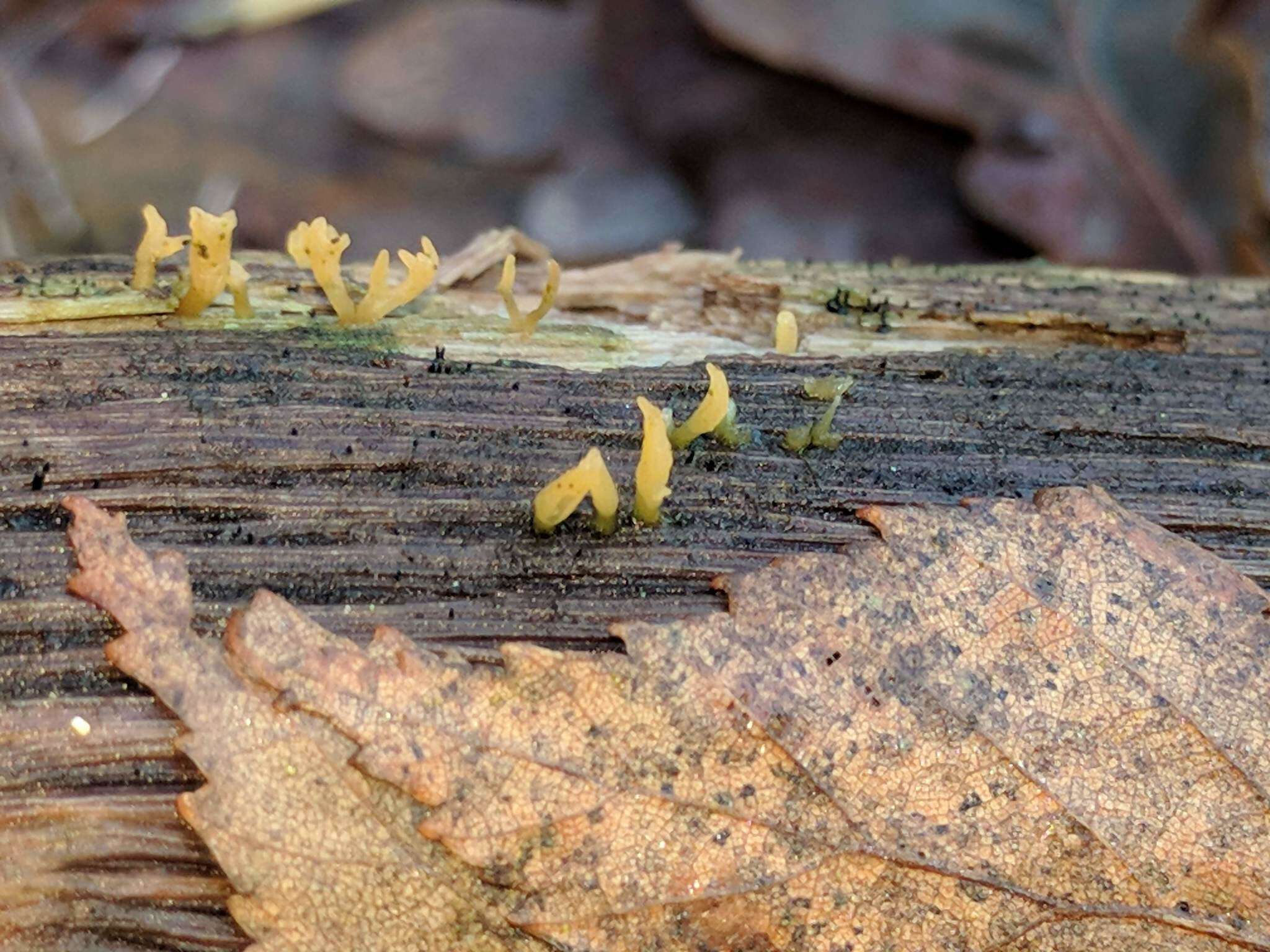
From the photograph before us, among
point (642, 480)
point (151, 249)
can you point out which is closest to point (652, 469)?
point (642, 480)

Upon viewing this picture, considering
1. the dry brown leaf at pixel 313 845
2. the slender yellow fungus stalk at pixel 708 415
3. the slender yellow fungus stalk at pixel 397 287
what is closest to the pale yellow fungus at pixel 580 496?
the slender yellow fungus stalk at pixel 708 415

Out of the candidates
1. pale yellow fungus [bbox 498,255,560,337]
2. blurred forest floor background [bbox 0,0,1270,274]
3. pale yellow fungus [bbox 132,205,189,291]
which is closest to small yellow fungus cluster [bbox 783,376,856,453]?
pale yellow fungus [bbox 498,255,560,337]

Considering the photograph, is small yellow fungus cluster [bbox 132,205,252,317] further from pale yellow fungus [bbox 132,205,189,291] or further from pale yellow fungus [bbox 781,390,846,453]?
pale yellow fungus [bbox 781,390,846,453]

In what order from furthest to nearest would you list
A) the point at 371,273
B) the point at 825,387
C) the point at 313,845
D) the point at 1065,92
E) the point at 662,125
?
the point at 662,125 < the point at 1065,92 < the point at 371,273 < the point at 825,387 < the point at 313,845

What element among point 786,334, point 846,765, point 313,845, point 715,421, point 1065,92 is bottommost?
point 313,845

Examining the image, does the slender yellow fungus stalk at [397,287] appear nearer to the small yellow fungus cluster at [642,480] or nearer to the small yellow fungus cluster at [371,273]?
the small yellow fungus cluster at [371,273]

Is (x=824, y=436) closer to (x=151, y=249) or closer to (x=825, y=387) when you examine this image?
(x=825, y=387)
